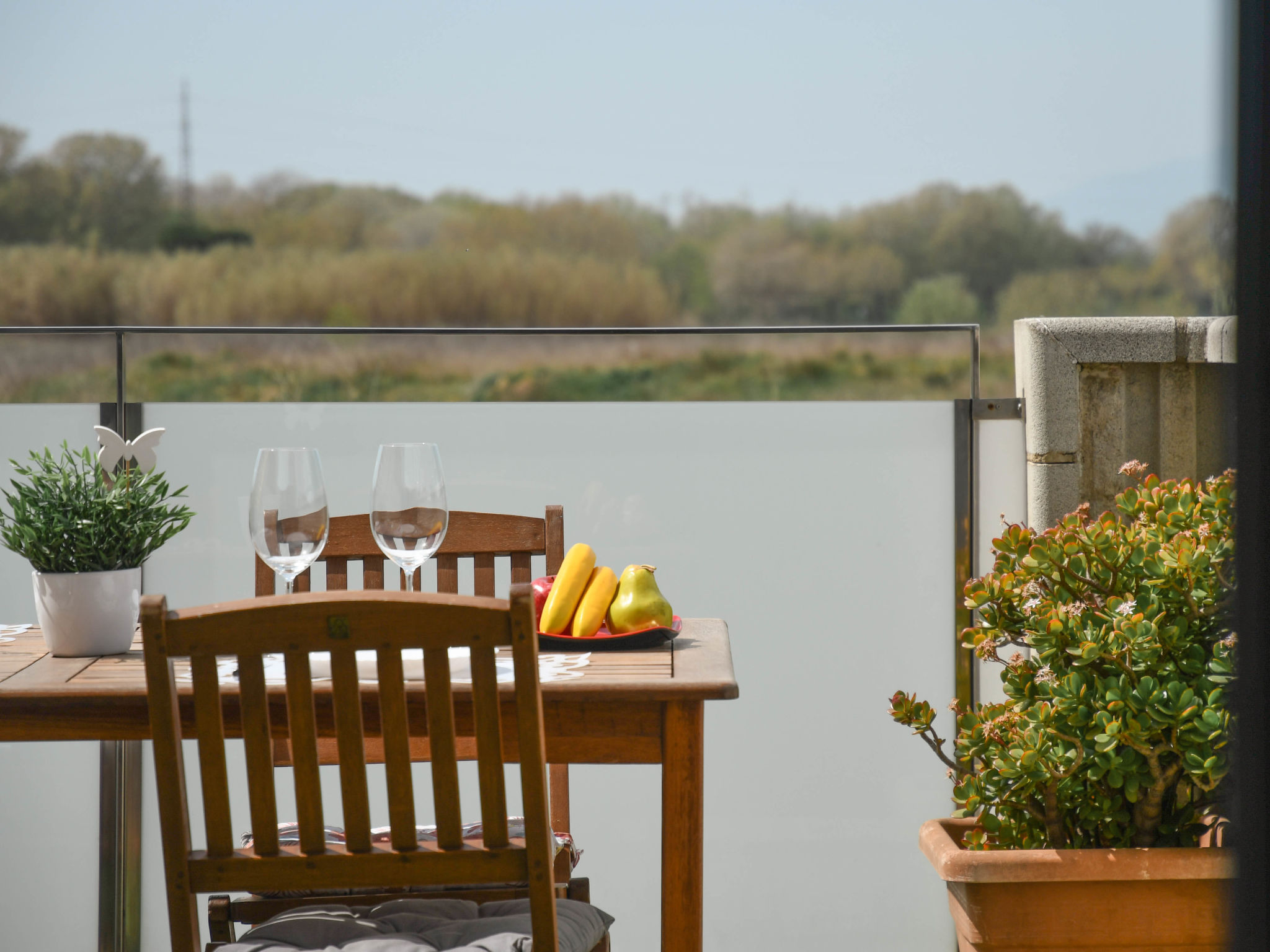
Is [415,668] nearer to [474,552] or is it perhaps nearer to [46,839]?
[474,552]

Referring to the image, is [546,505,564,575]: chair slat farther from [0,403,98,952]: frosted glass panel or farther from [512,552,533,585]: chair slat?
[0,403,98,952]: frosted glass panel

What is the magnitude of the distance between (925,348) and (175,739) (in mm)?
19714

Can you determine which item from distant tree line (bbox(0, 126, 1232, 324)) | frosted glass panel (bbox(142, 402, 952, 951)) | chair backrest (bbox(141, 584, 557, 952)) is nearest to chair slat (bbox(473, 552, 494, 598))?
frosted glass panel (bbox(142, 402, 952, 951))

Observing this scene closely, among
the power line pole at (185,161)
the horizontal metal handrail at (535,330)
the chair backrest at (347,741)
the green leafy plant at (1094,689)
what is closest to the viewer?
the chair backrest at (347,741)

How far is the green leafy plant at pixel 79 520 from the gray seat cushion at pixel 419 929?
1.39ft

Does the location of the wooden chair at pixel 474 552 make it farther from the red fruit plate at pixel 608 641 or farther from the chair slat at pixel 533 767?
the chair slat at pixel 533 767

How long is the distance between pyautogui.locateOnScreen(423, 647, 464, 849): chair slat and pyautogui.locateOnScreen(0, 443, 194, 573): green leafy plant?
46 centimetres

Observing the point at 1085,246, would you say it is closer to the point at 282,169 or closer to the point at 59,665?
the point at 282,169

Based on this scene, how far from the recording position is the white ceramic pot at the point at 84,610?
121cm

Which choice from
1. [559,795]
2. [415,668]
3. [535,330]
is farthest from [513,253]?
[415,668]

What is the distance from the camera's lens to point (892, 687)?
1.92m

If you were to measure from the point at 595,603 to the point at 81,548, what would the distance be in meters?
0.55

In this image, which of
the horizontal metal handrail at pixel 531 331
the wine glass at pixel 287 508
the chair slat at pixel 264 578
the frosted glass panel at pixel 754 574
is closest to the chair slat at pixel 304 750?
the wine glass at pixel 287 508

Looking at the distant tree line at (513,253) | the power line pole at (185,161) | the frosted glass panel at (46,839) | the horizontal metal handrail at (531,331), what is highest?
the power line pole at (185,161)
